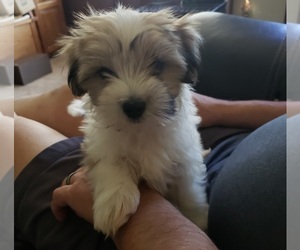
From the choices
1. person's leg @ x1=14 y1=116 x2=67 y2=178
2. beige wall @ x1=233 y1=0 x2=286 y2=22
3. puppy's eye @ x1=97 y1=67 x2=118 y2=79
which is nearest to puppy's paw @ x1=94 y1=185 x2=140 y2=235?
puppy's eye @ x1=97 y1=67 x2=118 y2=79

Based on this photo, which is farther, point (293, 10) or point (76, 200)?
point (293, 10)

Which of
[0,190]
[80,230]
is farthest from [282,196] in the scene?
[0,190]

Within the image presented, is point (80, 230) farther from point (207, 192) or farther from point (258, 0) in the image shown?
point (258, 0)

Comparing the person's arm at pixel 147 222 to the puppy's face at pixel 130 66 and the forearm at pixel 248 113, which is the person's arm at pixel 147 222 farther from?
the forearm at pixel 248 113

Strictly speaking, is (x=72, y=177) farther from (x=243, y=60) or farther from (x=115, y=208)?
(x=243, y=60)

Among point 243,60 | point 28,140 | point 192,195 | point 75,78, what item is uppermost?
point 75,78

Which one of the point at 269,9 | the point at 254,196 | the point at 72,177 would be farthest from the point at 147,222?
the point at 269,9

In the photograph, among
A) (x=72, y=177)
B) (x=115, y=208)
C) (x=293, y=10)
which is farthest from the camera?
(x=293, y=10)

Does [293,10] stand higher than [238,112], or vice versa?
[293,10]
